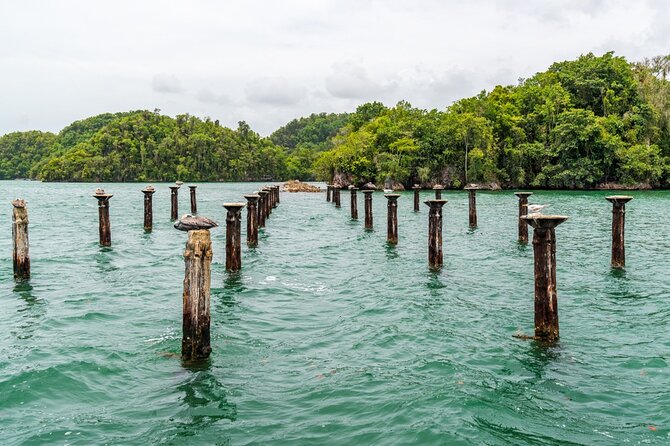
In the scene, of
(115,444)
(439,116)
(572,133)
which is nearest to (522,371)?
(115,444)

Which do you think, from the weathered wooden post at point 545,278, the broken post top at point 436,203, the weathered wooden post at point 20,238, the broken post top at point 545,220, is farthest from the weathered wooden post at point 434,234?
the weathered wooden post at point 20,238

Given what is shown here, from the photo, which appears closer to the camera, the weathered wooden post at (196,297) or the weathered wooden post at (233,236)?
the weathered wooden post at (196,297)

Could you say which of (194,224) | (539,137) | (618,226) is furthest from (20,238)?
(539,137)

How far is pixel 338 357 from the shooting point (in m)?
8.23

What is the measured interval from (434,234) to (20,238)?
9943 mm

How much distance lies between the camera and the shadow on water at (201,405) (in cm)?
600

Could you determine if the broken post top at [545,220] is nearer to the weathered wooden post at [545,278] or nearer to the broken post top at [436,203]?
the weathered wooden post at [545,278]

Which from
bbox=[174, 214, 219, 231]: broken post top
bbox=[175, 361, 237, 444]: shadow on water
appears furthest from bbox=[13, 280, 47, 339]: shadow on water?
bbox=[175, 361, 237, 444]: shadow on water

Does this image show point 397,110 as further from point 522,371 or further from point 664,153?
point 522,371

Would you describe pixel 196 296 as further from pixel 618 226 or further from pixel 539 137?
pixel 539 137

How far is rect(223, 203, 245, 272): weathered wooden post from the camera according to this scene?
13734 millimetres

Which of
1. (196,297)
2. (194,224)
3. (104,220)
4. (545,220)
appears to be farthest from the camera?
(104,220)

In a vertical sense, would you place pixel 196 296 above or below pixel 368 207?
below

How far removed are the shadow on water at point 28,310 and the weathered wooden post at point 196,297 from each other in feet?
10.6
